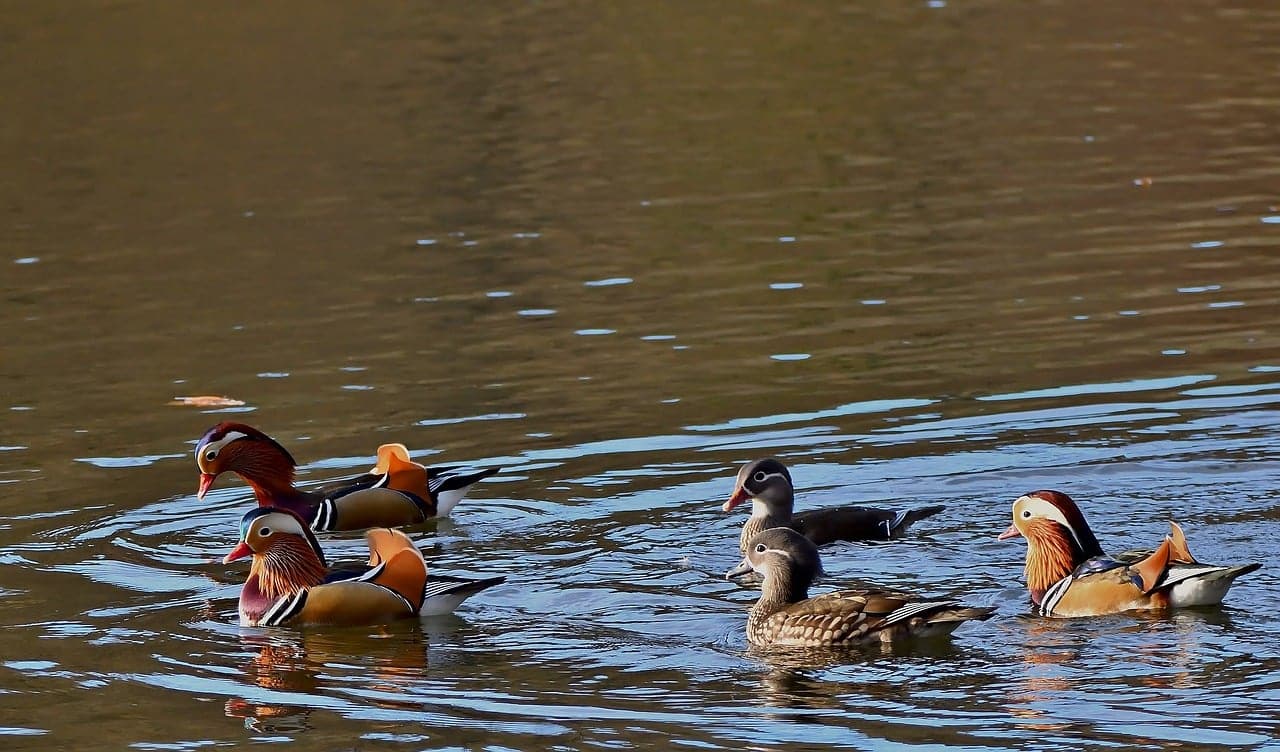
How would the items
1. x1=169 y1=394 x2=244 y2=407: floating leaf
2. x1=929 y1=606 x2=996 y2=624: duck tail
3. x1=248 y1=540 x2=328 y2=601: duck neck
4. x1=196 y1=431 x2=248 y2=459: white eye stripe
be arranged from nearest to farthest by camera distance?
x1=929 y1=606 x2=996 y2=624: duck tail < x1=248 y1=540 x2=328 y2=601: duck neck < x1=196 y1=431 x2=248 y2=459: white eye stripe < x1=169 y1=394 x2=244 y2=407: floating leaf

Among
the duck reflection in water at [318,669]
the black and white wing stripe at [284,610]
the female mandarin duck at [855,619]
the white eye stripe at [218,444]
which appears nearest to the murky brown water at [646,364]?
the duck reflection in water at [318,669]

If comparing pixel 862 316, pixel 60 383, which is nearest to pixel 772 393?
pixel 862 316

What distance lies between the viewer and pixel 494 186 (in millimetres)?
26578

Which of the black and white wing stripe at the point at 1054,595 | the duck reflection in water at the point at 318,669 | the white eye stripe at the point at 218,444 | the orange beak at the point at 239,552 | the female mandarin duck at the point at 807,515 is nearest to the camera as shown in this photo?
the duck reflection in water at the point at 318,669

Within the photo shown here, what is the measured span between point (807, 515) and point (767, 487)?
299 millimetres

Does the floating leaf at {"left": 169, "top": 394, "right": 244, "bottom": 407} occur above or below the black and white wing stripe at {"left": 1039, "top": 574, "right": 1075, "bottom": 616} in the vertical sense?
above

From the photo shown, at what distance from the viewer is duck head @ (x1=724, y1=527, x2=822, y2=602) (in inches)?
405

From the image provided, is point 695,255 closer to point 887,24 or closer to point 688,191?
point 688,191

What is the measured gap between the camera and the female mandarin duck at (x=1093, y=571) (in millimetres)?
9812

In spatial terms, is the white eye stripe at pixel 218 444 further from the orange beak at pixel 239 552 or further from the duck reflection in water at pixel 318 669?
the duck reflection in water at pixel 318 669

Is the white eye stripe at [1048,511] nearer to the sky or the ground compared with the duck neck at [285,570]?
nearer to the sky

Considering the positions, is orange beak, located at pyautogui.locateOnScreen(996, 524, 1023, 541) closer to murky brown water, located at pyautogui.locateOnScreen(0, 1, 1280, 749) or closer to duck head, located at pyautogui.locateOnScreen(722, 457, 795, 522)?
murky brown water, located at pyautogui.locateOnScreen(0, 1, 1280, 749)

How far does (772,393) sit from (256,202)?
12.8 metres

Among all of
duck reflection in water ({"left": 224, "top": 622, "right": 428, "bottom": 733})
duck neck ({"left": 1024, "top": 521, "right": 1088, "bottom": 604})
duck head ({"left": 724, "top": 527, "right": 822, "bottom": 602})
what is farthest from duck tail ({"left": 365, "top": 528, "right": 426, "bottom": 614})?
duck neck ({"left": 1024, "top": 521, "right": 1088, "bottom": 604})
